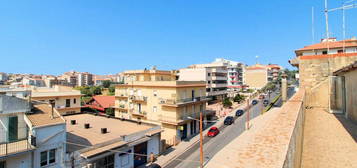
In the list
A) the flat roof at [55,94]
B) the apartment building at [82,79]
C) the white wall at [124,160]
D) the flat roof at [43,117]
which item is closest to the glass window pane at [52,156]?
the flat roof at [43,117]

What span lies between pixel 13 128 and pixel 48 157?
3.02 m

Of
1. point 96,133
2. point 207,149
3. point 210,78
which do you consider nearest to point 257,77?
point 210,78

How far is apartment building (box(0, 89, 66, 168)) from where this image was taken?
11375 mm

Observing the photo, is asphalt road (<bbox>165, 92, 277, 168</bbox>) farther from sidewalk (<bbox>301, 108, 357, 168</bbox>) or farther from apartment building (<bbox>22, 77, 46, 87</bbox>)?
apartment building (<bbox>22, 77, 46, 87</bbox>)

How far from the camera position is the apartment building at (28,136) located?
11375mm

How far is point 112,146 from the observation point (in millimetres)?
14711

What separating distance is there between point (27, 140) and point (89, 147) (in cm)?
374

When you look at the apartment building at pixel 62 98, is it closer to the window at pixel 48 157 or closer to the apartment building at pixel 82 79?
the window at pixel 48 157

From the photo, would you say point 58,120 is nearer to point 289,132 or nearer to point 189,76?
point 289,132

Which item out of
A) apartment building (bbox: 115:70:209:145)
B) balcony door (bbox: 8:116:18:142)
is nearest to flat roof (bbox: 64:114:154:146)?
balcony door (bbox: 8:116:18:142)

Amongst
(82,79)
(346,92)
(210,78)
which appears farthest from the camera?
(82,79)

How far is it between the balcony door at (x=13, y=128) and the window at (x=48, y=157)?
2179 mm

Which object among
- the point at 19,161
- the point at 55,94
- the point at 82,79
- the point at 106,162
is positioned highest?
the point at 82,79

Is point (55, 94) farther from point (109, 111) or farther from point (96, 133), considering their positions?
point (96, 133)
